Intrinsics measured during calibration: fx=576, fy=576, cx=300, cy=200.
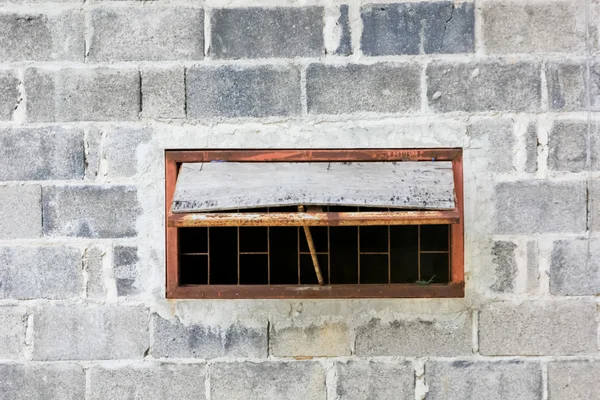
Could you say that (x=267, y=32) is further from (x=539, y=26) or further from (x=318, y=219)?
(x=539, y=26)

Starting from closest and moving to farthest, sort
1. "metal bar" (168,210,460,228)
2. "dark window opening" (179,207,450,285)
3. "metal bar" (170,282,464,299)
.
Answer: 1. "metal bar" (168,210,460,228)
2. "metal bar" (170,282,464,299)
3. "dark window opening" (179,207,450,285)

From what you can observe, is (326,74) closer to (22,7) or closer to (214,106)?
Result: (214,106)

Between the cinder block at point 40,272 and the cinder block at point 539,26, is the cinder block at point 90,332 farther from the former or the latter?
the cinder block at point 539,26

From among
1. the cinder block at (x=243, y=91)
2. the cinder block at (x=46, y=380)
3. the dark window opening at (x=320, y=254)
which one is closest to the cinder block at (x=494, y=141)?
the dark window opening at (x=320, y=254)

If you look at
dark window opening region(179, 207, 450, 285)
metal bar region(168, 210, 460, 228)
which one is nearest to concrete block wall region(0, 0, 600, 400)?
dark window opening region(179, 207, 450, 285)

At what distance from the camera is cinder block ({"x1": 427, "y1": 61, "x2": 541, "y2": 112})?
103 inches

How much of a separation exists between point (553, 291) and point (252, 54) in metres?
1.75

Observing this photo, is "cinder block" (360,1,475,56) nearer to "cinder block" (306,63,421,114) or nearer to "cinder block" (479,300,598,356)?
"cinder block" (306,63,421,114)

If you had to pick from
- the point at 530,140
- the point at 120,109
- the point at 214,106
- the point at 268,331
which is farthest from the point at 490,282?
the point at 120,109

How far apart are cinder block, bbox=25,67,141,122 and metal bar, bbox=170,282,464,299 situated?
868mm

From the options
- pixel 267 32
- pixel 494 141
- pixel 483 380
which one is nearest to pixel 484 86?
pixel 494 141

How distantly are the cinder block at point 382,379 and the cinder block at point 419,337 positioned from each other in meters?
0.06

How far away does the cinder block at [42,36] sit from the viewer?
2.67 metres

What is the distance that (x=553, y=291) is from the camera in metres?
2.61
